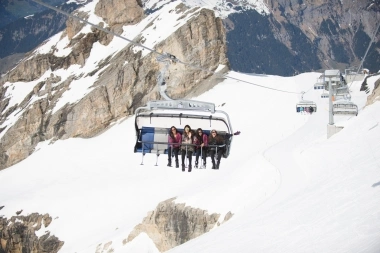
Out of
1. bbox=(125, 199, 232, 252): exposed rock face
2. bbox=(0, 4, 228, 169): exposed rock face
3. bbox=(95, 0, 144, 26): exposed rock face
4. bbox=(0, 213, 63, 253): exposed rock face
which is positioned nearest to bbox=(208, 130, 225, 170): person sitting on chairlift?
bbox=(125, 199, 232, 252): exposed rock face

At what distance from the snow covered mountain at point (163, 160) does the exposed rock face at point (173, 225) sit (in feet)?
0.26

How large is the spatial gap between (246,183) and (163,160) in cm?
1784

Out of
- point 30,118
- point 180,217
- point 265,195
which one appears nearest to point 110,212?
point 180,217

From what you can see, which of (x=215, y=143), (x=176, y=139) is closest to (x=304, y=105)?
(x=215, y=143)


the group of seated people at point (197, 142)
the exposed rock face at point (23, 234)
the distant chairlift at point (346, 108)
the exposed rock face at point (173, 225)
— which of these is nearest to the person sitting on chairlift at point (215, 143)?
the group of seated people at point (197, 142)

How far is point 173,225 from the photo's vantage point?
92.4ft

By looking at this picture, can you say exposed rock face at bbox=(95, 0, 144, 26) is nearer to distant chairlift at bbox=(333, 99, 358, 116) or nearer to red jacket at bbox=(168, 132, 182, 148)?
distant chairlift at bbox=(333, 99, 358, 116)

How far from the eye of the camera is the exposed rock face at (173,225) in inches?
1035

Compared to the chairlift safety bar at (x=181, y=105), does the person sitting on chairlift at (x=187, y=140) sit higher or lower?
lower

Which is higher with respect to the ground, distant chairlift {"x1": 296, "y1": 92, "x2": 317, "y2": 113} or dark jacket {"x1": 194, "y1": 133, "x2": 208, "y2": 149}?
distant chairlift {"x1": 296, "y1": 92, "x2": 317, "y2": 113}

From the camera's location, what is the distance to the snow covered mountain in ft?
51.8

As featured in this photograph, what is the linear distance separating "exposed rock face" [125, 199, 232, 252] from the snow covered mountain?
0.08 m

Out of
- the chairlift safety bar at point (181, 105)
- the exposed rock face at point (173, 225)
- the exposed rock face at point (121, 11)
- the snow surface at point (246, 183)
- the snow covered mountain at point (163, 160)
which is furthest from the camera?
the exposed rock face at point (121, 11)

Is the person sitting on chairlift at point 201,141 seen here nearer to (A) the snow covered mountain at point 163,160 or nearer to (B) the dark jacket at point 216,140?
(B) the dark jacket at point 216,140
